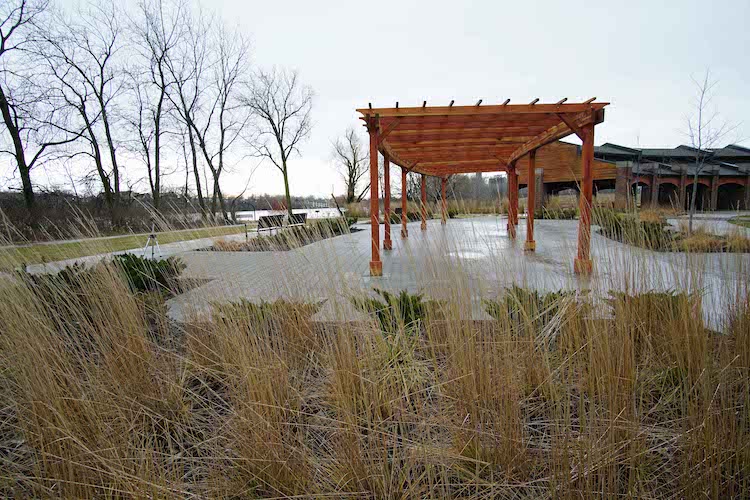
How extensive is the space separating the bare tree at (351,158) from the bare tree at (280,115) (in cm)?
750

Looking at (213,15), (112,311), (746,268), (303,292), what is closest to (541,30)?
(746,268)

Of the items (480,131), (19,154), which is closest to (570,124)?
(480,131)

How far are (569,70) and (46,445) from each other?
9155mm

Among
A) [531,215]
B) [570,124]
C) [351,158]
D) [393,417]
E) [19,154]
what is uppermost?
[351,158]

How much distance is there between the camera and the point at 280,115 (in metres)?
22.0

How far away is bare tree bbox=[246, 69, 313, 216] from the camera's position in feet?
68.6

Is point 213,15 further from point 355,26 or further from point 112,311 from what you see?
point 112,311

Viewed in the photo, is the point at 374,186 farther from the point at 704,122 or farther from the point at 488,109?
the point at 704,122

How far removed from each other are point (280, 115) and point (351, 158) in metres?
9.36

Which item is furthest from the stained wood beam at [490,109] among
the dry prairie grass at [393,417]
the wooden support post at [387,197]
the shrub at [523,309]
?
the dry prairie grass at [393,417]

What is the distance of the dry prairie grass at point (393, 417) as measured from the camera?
111 cm

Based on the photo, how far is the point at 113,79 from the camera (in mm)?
14500

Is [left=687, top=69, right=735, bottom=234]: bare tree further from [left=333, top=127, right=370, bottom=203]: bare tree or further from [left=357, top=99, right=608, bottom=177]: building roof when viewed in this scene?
[left=333, top=127, right=370, bottom=203]: bare tree

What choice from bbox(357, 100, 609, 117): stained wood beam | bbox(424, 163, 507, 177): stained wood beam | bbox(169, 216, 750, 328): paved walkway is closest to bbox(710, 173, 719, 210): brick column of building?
bbox(424, 163, 507, 177): stained wood beam
